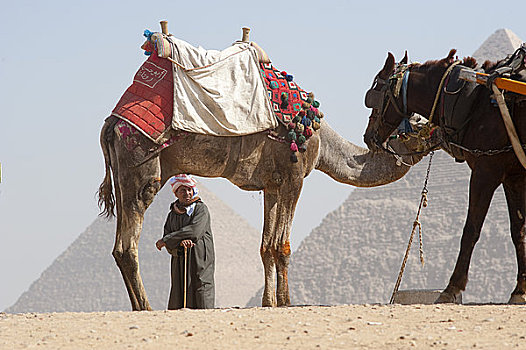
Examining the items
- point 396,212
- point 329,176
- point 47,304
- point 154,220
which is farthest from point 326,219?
point 329,176

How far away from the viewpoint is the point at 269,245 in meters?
10.5

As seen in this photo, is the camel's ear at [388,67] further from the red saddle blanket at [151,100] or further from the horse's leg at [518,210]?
the red saddle blanket at [151,100]

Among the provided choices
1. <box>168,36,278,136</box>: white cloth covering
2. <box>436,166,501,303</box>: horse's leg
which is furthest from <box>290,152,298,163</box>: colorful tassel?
<box>436,166,501,303</box>: horse's leg

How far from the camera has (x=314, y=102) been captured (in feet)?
35.4

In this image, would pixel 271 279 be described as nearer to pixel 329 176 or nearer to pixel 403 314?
pixel 329 176

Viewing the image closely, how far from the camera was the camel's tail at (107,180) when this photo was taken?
10.1 meters

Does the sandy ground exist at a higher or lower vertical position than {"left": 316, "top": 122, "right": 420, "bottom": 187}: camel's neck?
lower

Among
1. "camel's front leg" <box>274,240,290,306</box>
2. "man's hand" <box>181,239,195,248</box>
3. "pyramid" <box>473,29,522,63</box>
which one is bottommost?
"camel's front leg" <box>274,240,290,306</box>

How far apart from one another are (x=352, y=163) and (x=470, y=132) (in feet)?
7.02

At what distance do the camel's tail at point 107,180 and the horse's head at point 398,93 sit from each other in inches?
83.0

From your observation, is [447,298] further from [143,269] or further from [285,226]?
[143,269]

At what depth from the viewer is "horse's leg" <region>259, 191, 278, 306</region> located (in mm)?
10352

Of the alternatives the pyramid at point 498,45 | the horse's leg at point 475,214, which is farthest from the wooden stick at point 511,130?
the pyramid at point 498,45

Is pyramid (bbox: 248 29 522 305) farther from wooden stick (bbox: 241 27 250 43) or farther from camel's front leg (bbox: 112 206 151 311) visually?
camel's front leg (bbox: 112 206 151 311)
